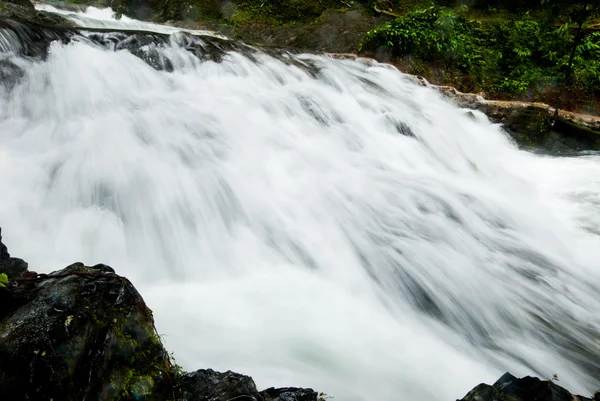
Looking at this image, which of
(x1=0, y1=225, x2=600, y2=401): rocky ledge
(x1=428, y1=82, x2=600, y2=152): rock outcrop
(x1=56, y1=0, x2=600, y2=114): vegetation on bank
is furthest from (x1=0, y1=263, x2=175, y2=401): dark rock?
(x1=56, y1=0, x2=600, y2=114): vegetation on bank

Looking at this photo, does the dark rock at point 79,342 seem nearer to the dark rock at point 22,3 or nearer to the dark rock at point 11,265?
the dark rock at point 11,265

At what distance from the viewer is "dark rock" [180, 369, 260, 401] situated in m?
2.14

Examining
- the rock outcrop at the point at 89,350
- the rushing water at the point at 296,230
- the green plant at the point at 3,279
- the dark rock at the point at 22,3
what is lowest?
the rushing water at the point at 296,230

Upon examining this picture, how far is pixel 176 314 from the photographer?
3.27 meters

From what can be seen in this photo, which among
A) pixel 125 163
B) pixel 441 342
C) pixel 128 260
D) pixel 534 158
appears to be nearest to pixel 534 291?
pixel 441 342

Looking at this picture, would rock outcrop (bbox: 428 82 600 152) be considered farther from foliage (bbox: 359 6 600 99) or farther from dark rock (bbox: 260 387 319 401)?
dark rock (bbox: 260 387 319 401)

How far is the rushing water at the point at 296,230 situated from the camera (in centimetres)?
328

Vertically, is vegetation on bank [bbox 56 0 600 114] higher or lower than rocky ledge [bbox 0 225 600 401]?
higher

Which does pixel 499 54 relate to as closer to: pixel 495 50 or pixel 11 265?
pixel 495 50

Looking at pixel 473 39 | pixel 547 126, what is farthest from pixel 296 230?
pixel 473 39

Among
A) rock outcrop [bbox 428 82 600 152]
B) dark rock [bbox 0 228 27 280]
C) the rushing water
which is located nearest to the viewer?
dark rock [bbox 0 228 27 280]

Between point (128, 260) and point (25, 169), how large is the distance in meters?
1.78

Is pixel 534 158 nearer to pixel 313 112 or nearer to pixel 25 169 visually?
pixel 313 112

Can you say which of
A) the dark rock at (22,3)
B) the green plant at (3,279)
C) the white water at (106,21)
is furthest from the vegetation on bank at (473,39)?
the green plant at (3,279)
